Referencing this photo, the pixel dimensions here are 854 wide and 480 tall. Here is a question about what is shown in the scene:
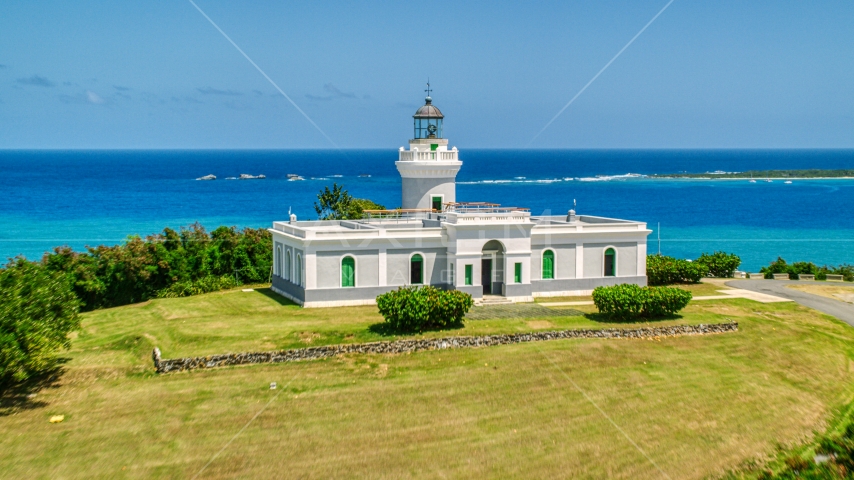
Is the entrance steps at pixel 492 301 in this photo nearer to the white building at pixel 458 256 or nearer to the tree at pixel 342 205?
the white building at pixel 458 256

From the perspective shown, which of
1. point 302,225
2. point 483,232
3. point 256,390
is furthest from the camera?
point 302,225

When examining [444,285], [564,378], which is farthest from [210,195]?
[564,378]

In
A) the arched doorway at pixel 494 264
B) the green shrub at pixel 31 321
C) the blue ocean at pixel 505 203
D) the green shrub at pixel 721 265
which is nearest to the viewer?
the green shrub at pixel 31 321

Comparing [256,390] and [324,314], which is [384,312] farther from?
[256,390]

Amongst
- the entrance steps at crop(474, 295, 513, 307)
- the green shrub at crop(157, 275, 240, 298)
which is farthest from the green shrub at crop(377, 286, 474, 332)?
the green shrub at crop(157, 275, 240, 298)

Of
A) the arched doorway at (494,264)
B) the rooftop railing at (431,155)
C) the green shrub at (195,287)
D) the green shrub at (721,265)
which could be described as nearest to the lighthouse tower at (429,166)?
the rooftop railing at (431,155)

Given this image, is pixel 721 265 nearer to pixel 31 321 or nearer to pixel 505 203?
pixel 31 321

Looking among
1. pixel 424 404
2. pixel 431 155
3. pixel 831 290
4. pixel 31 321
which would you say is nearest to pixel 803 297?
pixel 831 290
